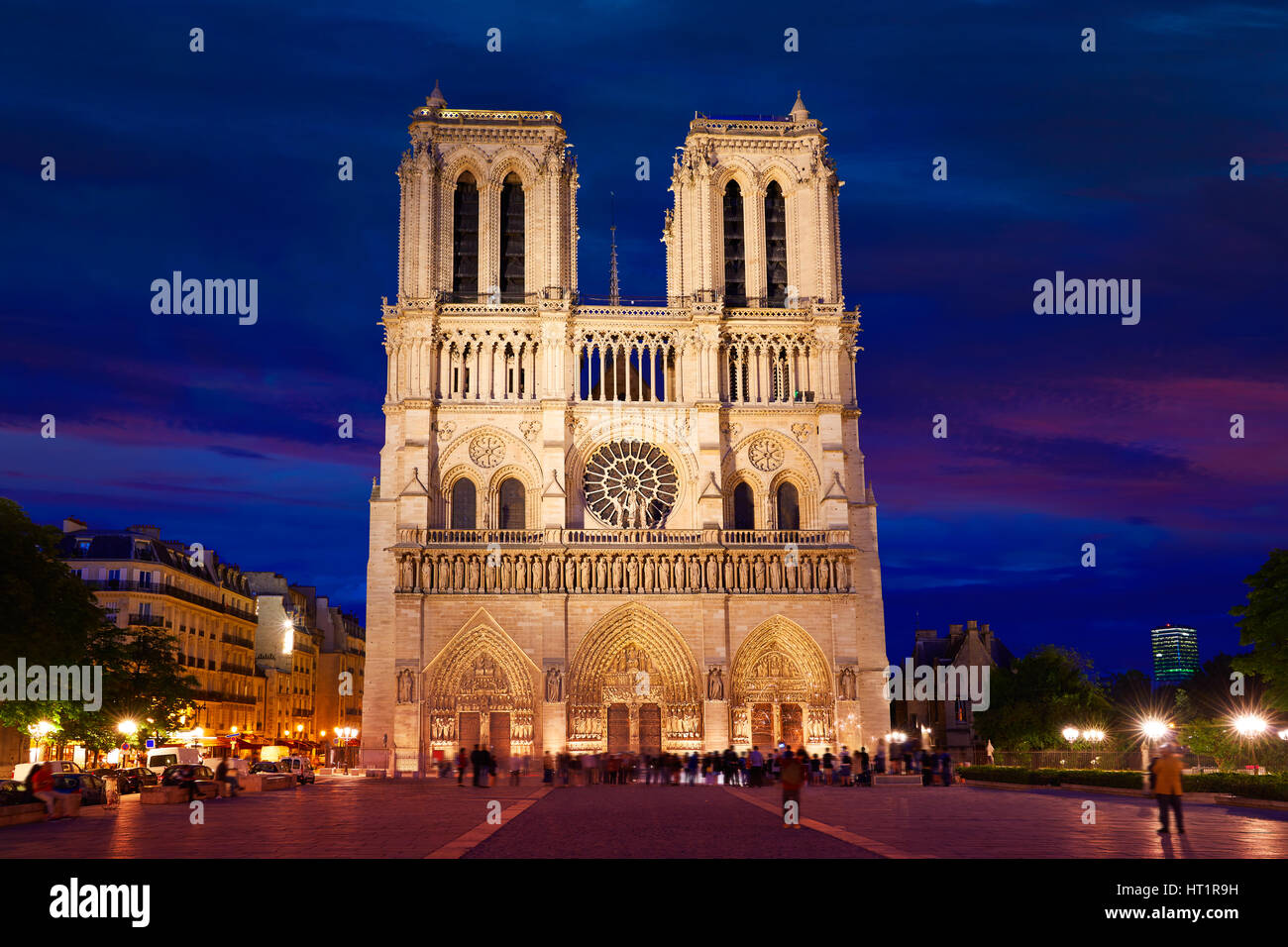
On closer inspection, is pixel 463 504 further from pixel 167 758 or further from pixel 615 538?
pixel 167 758

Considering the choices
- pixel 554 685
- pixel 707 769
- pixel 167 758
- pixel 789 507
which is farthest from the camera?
pixel 789 507

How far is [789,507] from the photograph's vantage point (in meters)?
56.2

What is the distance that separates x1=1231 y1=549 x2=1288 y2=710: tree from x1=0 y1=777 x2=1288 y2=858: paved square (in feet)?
19.4

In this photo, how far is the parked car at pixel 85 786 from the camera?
3089 cm

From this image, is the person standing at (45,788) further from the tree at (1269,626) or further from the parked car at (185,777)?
the tree at (1269,626)

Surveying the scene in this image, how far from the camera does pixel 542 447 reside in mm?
54031

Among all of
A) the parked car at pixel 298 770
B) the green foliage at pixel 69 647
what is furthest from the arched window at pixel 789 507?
the green foliage at pixel 69 647

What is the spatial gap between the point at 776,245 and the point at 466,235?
45.6ft

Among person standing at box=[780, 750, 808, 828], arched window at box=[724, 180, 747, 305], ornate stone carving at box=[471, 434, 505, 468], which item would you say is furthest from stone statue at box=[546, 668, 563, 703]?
person standing at box=[780, 750, 808, 828]

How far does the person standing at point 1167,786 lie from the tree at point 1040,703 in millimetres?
39954

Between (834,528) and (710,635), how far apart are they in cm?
686

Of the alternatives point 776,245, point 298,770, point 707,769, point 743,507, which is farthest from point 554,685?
point 776,245
